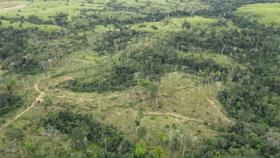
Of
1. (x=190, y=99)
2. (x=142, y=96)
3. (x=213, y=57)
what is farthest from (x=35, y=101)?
(x=213, y=57)

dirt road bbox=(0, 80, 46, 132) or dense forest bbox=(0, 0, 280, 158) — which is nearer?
dense forest bbox=(0, 0, 280, 158)

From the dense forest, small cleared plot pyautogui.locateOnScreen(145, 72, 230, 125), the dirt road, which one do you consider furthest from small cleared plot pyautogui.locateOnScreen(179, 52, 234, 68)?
the dirt road

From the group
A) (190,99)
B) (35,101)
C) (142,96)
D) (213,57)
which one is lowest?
(190,99)

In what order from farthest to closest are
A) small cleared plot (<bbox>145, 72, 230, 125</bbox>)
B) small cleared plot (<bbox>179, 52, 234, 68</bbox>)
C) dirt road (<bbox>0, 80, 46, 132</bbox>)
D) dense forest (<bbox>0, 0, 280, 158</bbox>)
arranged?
1. small cleared plot (<bbox>179, 52, 234, 68</bbox>)
2. small cleared plot (<bbox>145, 72, 230, 125</bbox>)
3. dirt road (<bbox>0, 80, 46, 132</bbox>)
4. dense forest (<bbox>0, 0, 280, 158</bbox>)

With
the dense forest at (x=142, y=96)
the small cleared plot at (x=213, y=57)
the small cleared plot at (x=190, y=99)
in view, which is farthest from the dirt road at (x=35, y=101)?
the small cleared plot at (x=213, y=57)

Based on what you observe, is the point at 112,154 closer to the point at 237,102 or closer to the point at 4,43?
the point at 237,102

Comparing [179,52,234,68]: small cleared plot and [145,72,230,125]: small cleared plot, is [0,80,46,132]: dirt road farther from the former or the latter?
[179,52,234,68]: small cleared plot

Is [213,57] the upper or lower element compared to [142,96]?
upper

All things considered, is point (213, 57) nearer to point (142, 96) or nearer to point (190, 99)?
point (190, 99)

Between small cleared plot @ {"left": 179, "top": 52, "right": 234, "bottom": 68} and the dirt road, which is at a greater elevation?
small cleared plot @ {"left": 179, "top": 52, "right": 234, "bottom": 68}
